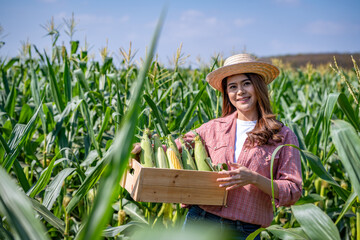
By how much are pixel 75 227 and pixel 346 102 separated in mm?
2147

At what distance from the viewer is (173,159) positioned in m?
1.82

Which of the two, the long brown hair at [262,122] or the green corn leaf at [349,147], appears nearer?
the green corn leaf at [349,147]

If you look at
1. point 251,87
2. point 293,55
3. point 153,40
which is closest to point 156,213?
point 251,87

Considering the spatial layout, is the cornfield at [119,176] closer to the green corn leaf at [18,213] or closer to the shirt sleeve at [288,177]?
the green corn leaf at [18,213]

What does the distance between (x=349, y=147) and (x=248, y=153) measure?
3.09 ft

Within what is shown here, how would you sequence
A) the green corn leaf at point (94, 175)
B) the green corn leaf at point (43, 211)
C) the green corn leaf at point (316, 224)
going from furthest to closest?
1. the green corn leaf at point (43, 211)
2. the green corn leaf at point (94, 175)
3. the green corn leaf at point (316, 224)

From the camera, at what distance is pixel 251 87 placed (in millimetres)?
2055

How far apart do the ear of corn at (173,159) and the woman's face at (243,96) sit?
0.51 meters

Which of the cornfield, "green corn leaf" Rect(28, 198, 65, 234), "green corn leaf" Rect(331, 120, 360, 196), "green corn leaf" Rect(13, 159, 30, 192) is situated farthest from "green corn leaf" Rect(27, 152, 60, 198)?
"green corn leaf" Rect(331, 120, 360, 196)

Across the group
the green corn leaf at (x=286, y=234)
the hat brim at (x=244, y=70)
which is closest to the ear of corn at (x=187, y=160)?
the hat brim at (x=244, y=70)

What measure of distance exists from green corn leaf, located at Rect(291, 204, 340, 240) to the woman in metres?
0.45

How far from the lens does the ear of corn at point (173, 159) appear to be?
5.92ft

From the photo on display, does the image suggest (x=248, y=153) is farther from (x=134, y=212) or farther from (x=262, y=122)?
(x=134, y=212)

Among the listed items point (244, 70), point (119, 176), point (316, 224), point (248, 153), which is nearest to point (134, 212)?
point (248, 153)
